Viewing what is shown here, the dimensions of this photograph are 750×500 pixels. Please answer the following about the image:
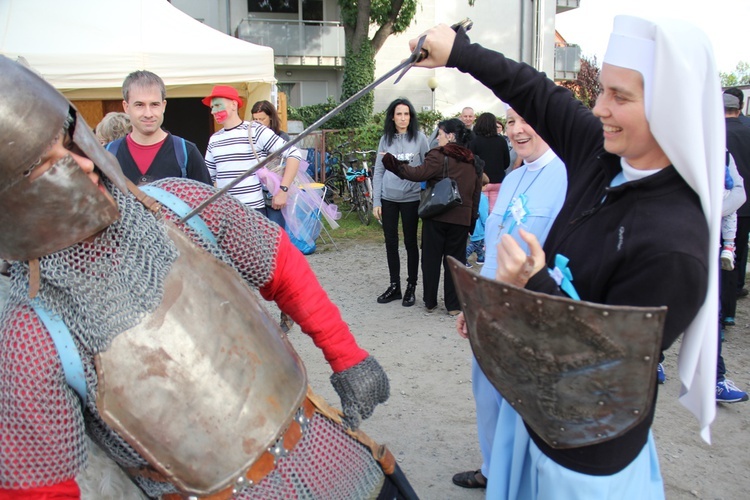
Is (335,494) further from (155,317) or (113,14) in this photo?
(113,14)

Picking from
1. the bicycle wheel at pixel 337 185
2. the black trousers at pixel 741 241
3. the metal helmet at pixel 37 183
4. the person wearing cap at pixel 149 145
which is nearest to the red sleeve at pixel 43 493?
the metal helmet at pixel 37 183

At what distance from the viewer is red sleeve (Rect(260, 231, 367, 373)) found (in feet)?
5.64

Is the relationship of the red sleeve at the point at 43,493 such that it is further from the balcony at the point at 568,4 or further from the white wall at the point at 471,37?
the balcony at the point at 568,4

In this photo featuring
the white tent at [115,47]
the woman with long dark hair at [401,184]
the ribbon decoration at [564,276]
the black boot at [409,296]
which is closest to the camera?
the ribbon decoration at [564,276]

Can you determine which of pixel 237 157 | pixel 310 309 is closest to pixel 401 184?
pixel 237 157

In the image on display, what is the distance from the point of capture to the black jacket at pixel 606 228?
1324 mm

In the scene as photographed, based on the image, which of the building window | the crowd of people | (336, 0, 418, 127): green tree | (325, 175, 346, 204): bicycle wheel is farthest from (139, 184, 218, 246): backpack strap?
the building window

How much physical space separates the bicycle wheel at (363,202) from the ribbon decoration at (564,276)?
8.44 meters

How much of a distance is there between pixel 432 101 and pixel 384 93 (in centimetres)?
200

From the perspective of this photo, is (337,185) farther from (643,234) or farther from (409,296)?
(643,234)

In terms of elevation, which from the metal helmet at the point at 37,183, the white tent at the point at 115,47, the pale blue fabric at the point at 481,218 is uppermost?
the white tent at the point at 115,47

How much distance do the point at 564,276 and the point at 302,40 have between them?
2501 centimetres

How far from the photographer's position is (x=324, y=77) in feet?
85.9

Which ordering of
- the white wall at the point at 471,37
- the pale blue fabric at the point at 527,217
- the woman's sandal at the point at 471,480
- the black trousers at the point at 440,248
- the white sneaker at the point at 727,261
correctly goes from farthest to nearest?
the white wall at the point at 471,37 → the black trousers at the point at 440,248 → the white sneaker at the point at 727,261 → the woman's sandal at the point at 471,480 → the pale blue fabric at the point at 527,217
